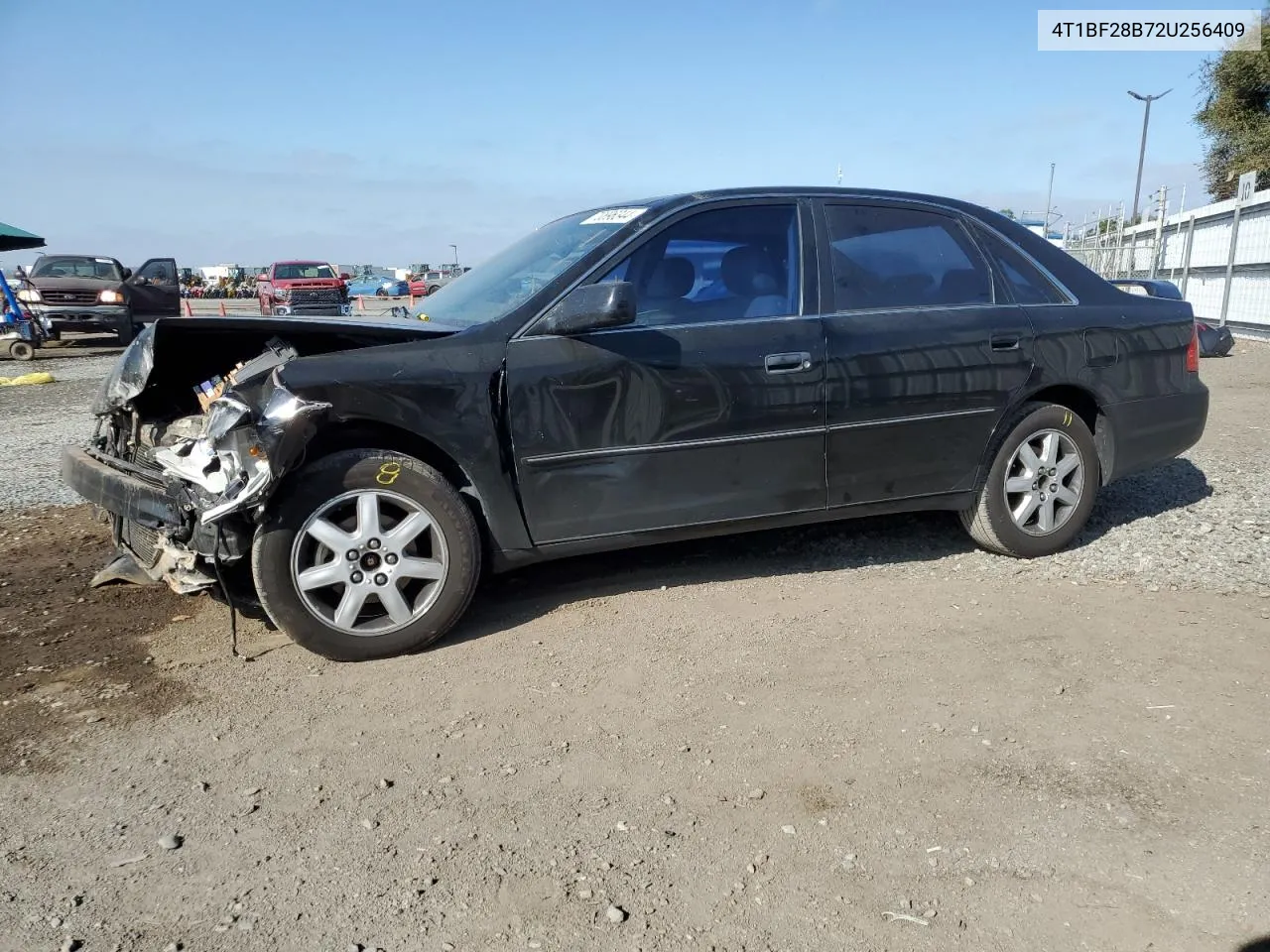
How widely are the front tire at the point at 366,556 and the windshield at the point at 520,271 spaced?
77 cm

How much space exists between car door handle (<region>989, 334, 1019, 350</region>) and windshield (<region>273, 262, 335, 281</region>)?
27.0 meters

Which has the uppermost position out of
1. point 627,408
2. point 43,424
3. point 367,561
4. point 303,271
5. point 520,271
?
point 520,271

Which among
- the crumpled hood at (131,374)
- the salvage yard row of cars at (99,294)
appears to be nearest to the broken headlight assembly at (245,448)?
the crumpled hood at (131,374)

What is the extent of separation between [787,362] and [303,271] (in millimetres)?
27724

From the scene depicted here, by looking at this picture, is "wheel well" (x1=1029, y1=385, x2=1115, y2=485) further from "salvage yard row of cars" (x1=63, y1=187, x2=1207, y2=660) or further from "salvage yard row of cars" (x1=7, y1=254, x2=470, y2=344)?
"salvage yard row of cars" (x1=7, y1=254, x2=470, y2=344)

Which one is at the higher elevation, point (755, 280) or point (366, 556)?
point (755, 280)

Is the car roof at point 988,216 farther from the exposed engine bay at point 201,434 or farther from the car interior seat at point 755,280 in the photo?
the exposed engine bay at point 201,434

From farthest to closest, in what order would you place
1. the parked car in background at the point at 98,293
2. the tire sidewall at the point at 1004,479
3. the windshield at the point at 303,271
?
the windshield at the point at 303,271 → the parked car in background at the point at 98,293 → the tire sidewall at the point at 1004,479

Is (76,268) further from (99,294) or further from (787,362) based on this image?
(787,362)

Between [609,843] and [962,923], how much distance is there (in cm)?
86

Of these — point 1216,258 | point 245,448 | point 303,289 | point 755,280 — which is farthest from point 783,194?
point 303,289

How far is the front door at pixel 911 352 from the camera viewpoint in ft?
13.6

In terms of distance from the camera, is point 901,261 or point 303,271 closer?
point 901,261

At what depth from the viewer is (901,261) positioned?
14.4ft
